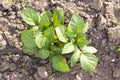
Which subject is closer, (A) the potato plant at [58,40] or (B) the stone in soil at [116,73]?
(A) the potato plant at [58,40]

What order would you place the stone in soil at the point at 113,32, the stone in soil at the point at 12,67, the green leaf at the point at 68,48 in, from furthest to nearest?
1. the stone in soil at the point at 113,32
2. the stone in soil at the point at 12,67
3. the green leaf at the point at 68,48

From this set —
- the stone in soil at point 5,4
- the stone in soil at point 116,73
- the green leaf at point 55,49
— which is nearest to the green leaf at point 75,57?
the green leaf at point 55,49

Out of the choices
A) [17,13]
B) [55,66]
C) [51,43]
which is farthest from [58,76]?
[17,13]

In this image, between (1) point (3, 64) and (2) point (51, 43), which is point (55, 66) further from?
(1) point (3, 64)

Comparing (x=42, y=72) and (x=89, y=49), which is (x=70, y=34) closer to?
(x=89, y=49)

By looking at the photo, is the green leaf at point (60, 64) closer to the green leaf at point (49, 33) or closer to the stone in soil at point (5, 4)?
the green leaf at point (49, 33)

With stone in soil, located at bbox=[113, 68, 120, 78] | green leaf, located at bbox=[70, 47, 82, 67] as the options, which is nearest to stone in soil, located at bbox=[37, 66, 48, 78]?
green leaf, located at bbox=[70, 47, 82, 67]

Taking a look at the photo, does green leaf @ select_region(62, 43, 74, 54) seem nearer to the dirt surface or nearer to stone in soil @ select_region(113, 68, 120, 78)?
the dirt surface
